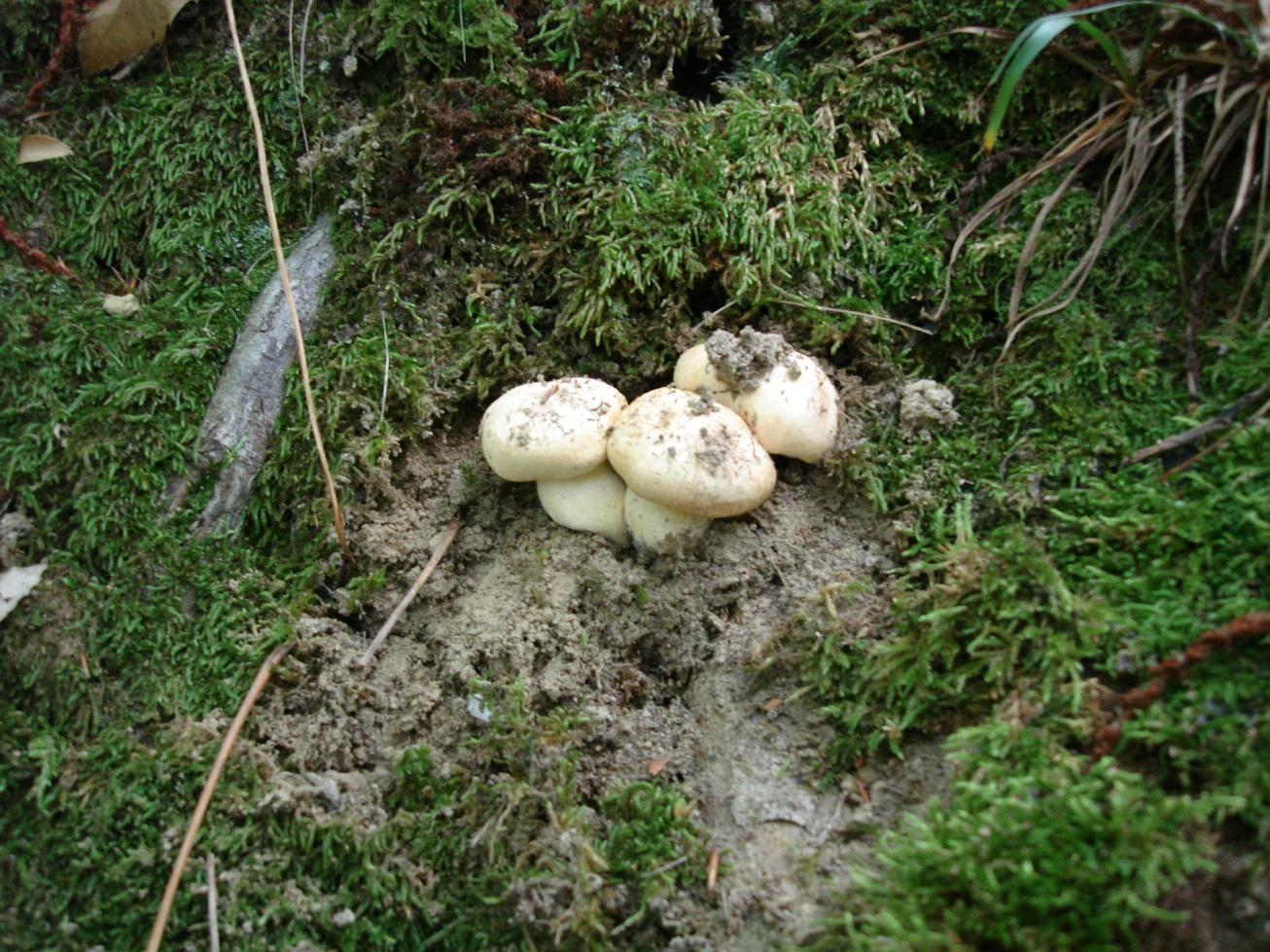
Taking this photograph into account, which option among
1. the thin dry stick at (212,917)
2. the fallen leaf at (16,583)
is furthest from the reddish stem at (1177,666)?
the fallen leaf at (16,583)

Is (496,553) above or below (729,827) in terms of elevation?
above

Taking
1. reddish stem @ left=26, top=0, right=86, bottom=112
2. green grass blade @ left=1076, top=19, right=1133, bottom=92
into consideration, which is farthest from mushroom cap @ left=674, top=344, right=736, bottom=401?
reddish stem @ left=26, top=0, right=86, bottom=112

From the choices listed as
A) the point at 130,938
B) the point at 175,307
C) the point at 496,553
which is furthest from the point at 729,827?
the point at 175,307

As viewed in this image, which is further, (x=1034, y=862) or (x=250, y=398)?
(x=250, y=398)

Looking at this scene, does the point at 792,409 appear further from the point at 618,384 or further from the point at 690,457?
the point at 618,384

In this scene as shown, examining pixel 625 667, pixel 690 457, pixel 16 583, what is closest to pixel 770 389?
pixel 690 457

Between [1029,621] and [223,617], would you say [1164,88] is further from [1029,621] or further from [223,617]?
[223,617]
